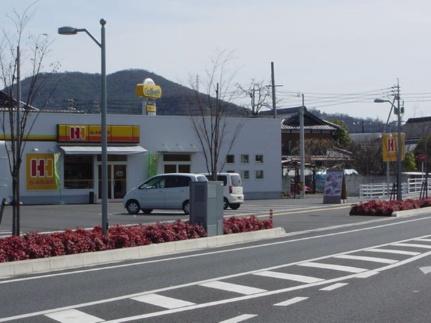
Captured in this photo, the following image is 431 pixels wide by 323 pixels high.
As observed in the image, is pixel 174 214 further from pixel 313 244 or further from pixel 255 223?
pixel 313 244

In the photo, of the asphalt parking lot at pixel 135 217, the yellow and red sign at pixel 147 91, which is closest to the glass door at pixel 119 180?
the asphalt parking lot at pixel 135 217

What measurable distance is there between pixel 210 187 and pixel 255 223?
9.05 feet

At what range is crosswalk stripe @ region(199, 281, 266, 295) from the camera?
11570mm

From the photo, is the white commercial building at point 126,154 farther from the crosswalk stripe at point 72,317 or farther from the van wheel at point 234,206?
the crosswalk stripe at point 72,317

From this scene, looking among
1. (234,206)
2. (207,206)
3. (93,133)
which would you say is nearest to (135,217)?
(234,206)

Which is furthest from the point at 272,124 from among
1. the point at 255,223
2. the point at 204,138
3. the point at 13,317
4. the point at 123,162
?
the point at 13,317

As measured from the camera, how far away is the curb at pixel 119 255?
47.0 feet

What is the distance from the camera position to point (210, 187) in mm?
20422

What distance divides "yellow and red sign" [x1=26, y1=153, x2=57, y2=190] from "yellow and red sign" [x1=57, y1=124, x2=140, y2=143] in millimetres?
1449

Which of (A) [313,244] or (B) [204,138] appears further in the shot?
(B) [204,138]

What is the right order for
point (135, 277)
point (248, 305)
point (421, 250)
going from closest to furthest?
point (248, 305) → point (135, 277) → point (421, 250)

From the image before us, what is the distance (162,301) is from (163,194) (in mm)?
21459

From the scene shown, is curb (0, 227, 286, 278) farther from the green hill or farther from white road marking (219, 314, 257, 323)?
the green hill

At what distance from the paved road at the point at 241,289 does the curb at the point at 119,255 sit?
0.65 m
